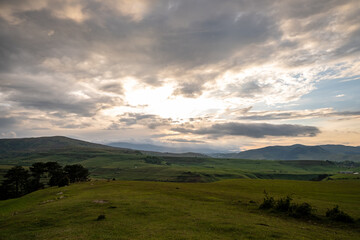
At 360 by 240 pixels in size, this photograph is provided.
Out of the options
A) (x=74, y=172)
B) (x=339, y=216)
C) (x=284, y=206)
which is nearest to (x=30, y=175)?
(x=74, y=172)

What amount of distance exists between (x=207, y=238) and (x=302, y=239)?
10535 millimetres

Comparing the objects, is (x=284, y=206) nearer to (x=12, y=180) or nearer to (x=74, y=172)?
(x=74, y=172)

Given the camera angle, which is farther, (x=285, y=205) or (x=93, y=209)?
(x=285, y=205)

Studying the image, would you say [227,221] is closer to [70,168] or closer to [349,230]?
[349,230]

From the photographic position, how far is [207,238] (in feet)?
73.6

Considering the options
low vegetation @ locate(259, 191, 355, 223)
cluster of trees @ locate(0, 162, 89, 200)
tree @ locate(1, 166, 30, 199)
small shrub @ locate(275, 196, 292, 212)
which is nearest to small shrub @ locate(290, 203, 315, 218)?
low vegetation @ locate(259, 191, 355, 223)

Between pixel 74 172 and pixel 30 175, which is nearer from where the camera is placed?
pixel 30 175

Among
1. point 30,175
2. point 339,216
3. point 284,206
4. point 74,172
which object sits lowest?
point 30,175

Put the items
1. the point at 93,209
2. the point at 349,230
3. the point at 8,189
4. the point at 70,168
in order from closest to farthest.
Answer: the point at 349,230 → the point at 93,209 → the point at 8,189 → the point at 70,168

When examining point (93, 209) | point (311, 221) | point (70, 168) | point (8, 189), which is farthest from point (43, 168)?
point (311, 221)

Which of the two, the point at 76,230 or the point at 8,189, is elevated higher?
the point at 76,230

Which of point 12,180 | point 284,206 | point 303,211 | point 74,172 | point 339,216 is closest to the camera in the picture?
point 339,216

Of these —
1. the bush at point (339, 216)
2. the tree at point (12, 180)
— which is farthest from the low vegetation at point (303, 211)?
the tree at point (12, 180)

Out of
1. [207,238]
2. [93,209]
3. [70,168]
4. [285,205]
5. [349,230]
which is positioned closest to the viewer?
[207,238]
